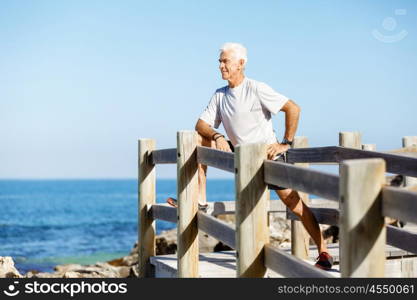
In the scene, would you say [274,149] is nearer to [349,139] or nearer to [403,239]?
[403,239]

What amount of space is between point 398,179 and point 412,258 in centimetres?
506

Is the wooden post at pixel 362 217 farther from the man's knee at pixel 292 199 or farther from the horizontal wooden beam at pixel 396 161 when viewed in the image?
the man's knee at pixel 292 199

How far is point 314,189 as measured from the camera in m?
4.47

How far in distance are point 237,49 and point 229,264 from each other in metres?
2.40

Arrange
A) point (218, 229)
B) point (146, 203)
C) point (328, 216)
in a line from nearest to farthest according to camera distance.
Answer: point (218, 229)
point (328, 216)
point (146, 203)

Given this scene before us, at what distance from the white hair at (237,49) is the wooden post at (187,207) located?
810 mm

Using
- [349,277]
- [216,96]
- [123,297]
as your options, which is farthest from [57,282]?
[349,277]

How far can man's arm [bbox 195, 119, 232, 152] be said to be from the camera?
670 cm

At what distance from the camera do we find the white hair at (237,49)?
6555mm

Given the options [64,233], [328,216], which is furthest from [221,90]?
[64,233]

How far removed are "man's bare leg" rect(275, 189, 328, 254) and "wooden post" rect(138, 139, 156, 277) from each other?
2435mm

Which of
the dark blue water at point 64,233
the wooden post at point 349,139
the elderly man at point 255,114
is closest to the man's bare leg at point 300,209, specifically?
the elderly man at point 255,114

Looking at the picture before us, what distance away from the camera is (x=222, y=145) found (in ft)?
22.0

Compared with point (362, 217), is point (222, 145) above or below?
above
